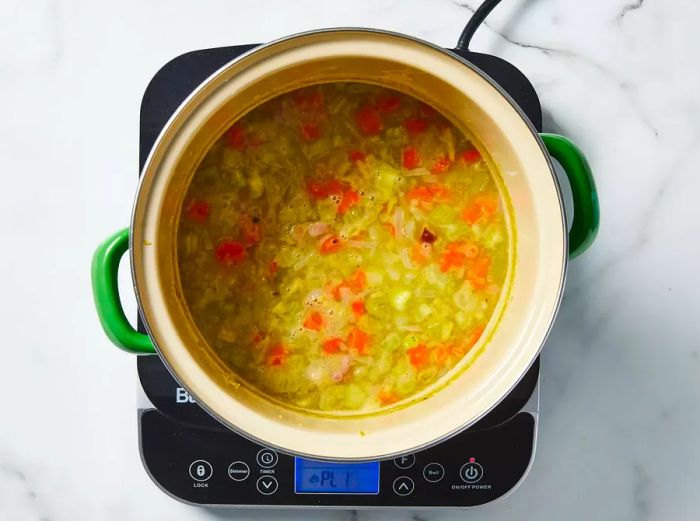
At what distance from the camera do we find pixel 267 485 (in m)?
0.98

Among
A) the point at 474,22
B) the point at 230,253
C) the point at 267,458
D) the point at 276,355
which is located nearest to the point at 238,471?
the point at 267,458

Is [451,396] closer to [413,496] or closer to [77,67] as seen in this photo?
[413,496]

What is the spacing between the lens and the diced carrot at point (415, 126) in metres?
0.88

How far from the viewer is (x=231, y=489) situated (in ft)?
3.22

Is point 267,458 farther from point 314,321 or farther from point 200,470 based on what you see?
point 314,321

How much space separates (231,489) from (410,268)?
1.20 ft

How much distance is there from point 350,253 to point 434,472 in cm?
31

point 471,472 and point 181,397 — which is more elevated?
point 181,397

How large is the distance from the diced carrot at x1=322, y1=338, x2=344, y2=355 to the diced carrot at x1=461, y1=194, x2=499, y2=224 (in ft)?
0.65

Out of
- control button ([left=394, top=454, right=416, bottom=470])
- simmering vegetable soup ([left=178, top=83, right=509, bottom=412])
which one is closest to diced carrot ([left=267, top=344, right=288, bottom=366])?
simmering vegetable soup ([left=178, top=83, right=509, bottom=412])

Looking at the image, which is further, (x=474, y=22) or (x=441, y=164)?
(x=474, y=22)

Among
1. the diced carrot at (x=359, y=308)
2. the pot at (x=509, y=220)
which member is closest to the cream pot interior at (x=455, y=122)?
the pot at (x=509, y=220)

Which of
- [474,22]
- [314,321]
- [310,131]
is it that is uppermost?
[474,22]

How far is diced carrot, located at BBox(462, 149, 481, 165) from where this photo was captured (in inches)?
34.1
